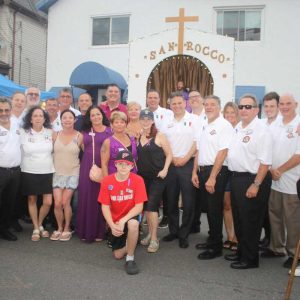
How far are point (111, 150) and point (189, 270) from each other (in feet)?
5.70

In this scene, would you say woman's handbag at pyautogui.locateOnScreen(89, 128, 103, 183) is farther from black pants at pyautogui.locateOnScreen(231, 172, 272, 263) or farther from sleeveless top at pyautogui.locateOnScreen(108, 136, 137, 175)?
black pants at pyautogui.locateOnScreen(231, 172, 272, 263)

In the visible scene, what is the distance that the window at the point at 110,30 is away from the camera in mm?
14852

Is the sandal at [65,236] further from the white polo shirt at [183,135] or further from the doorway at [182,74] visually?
the doorway at [182,74]

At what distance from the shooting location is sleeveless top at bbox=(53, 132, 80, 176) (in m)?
5.46

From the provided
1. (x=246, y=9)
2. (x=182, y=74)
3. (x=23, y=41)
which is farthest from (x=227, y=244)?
(x=23, y=41)

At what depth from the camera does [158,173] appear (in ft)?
16.8

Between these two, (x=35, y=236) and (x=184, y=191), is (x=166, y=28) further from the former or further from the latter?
(x=35, y=236)

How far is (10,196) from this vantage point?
214 inches

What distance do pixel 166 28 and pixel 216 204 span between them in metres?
10.4

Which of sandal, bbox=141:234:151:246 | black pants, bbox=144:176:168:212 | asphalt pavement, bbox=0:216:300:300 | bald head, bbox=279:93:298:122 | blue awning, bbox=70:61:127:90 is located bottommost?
asphalt pavement, bbox=0:216:300:300

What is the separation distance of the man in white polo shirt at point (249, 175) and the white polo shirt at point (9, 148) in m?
2.78

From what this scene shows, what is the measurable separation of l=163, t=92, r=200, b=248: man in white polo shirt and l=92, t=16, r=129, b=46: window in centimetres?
1014

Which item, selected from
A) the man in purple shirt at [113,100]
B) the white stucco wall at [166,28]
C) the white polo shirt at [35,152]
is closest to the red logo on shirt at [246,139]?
the man in purple shirt at [113,100]

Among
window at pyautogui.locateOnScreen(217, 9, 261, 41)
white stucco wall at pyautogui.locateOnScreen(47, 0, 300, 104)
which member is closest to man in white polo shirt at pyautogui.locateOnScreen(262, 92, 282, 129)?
white stucco wall at pyautogui.locateOnScreen(47, 0, 300, 104)
